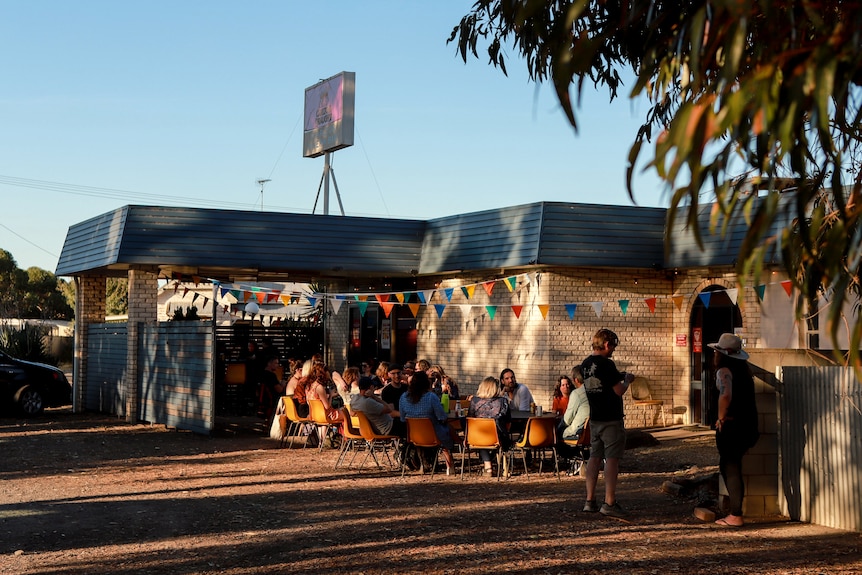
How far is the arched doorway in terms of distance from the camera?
18.0m

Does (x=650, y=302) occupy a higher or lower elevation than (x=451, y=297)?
lower

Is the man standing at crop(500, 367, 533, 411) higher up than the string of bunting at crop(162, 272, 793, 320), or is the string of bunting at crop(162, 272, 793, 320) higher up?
the string of bunting at crop(162, 272, 793, 320)

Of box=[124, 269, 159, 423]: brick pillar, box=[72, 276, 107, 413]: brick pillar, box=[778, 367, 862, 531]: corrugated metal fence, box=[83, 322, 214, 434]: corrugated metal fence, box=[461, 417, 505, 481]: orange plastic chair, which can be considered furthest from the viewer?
box=[72, 276, 107, 413]: brick pillar

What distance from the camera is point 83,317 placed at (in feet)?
75.0

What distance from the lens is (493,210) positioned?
18609mm

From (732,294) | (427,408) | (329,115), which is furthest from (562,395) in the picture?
(329,115)

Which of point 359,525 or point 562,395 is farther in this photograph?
point 562,395

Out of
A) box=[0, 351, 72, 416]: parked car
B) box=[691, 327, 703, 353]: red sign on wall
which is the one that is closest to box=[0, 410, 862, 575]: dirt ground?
box=[691, 327, 703, 353]: red sign on wall

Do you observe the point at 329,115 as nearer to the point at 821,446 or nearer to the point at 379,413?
the point at 379,413

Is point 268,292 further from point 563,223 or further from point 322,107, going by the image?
point 322,107

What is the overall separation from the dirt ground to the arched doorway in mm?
3805

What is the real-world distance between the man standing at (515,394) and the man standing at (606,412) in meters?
4.13

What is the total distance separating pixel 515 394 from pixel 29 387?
12073 millimetres

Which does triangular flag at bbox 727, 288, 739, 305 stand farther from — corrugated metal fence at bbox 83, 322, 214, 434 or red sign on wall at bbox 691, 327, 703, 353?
corrugated metal fence at bbox 83, 322, 214, 434
